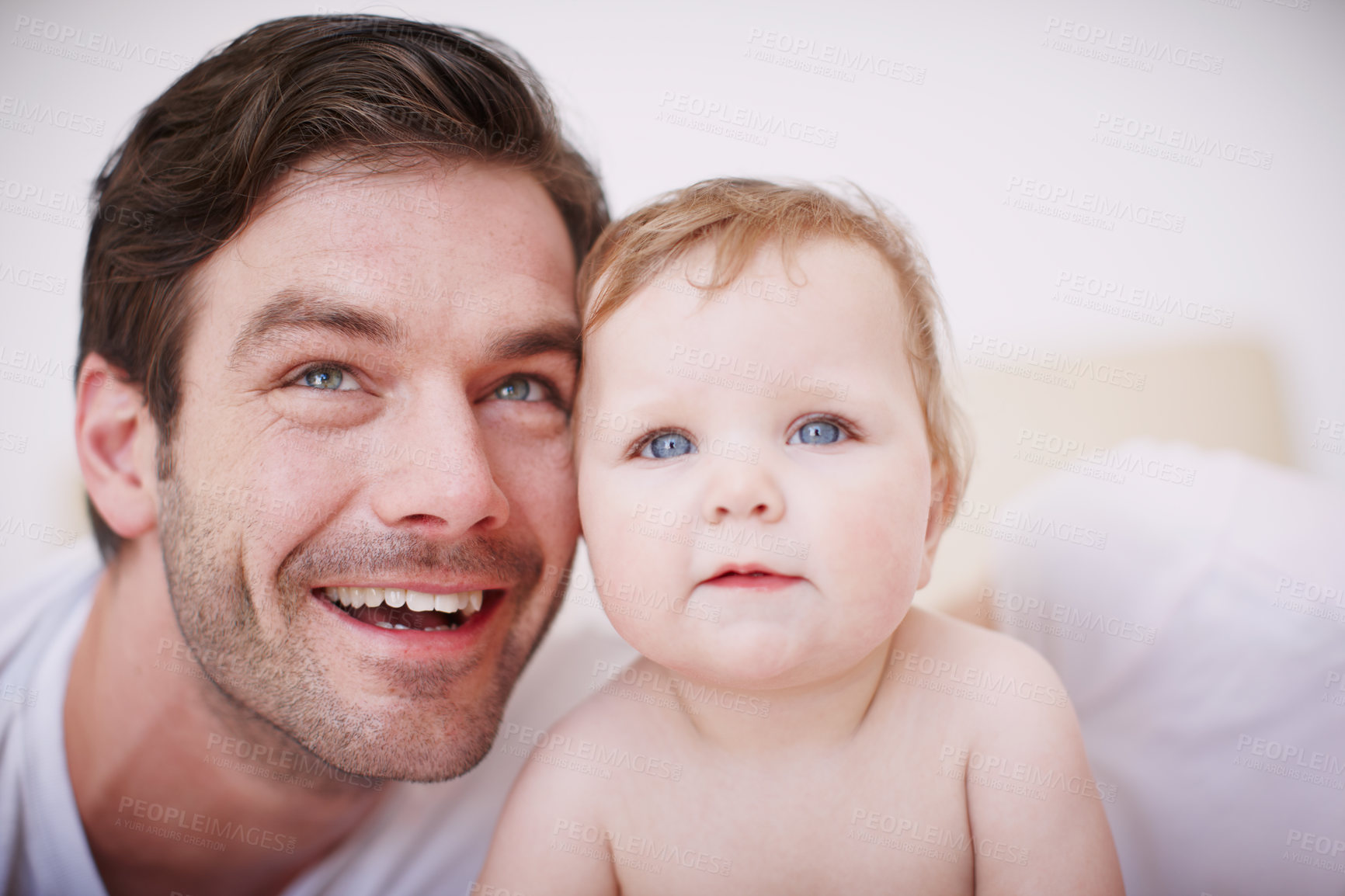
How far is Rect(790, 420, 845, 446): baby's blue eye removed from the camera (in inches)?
48.1

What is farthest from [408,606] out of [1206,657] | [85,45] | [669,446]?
[1206,657]

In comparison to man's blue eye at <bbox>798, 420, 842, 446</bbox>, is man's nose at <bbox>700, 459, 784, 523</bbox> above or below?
below

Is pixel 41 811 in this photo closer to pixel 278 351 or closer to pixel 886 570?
pixel 278 351

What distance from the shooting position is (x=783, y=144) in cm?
210

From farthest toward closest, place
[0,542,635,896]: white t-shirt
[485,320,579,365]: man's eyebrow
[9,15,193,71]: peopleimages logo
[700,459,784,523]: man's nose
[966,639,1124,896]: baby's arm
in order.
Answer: [9,15,193,71]: peopleimages logo → [0,542,635,896]: white t-shirt → [485,320,579,365]: man's eyebrow → [966,639,1124,896]: baby's arm → [700,459,784,523]: man's nose

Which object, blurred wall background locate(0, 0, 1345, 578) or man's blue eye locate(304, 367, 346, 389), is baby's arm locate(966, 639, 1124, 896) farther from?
man's blue eye locate(304, 367, 346, 389)

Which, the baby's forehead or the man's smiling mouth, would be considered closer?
the baby's forehead

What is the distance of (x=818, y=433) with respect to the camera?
48.3 inches

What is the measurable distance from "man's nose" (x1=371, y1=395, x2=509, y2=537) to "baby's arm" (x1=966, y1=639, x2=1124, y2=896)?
870 millimetres

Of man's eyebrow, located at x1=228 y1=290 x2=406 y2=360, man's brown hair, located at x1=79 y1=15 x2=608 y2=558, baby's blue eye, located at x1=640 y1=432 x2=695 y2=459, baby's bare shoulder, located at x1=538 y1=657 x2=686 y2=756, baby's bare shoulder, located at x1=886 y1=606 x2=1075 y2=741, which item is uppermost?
man's brown hair, located at x1=79 y1=15 x2=608 y2=558

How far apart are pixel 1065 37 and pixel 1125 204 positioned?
0.45 meters

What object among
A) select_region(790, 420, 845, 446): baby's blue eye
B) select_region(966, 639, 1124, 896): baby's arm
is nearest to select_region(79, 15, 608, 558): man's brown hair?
select_region(790, 420, 845, 446): baby's blue eye

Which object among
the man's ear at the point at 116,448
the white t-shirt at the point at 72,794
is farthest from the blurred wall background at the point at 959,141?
the man's ear at the point at 116,448

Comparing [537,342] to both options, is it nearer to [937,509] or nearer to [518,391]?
[518,391]
